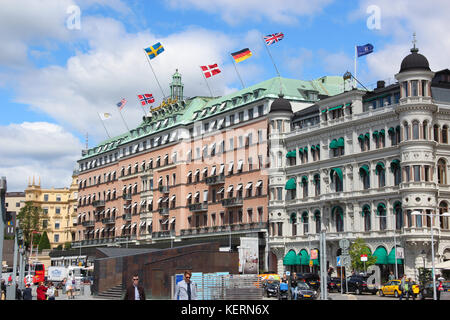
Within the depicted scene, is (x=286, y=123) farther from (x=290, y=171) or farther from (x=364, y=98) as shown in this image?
(x=364, y=98)

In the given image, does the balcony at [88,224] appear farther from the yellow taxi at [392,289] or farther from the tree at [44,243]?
the yellow taxi at [392,289]

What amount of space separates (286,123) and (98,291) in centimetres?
3552

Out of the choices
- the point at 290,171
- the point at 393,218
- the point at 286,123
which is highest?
the point at 286,123

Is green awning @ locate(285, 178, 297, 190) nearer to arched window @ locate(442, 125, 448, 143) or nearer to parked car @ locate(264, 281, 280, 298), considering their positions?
arched window @ locate(442, 125, 448, 143)

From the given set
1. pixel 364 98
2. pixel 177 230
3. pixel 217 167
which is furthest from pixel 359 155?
pixel 177 230

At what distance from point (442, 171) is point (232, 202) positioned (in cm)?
3332

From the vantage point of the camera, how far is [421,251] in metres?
63.4

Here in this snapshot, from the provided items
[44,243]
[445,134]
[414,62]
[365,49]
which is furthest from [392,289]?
[44,243]

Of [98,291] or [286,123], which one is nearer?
[98,291]

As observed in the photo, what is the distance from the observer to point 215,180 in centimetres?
9638

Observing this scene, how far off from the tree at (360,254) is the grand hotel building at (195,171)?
1855 cm

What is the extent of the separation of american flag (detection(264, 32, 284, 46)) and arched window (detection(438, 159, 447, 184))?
25.6m

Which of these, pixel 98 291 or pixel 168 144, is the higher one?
pixel 168 144

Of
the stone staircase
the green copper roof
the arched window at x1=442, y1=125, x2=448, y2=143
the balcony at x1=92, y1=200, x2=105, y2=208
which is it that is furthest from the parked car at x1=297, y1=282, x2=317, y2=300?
the balcony at x1=92, y1=200, x2=105, y2=208
